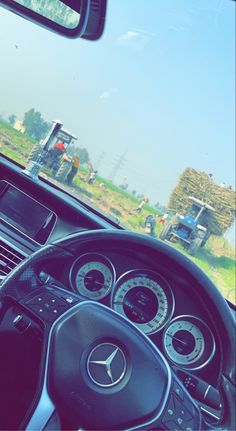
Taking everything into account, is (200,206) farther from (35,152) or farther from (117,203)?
(35,152)

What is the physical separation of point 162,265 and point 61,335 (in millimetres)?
504

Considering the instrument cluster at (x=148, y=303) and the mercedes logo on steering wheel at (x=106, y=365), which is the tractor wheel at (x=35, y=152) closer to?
the instrument cluster at (x=148, y=303)

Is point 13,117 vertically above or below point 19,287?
above

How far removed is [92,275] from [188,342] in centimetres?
51

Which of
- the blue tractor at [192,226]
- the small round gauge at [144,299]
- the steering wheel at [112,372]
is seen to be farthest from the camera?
the blue tractor at [192,226]

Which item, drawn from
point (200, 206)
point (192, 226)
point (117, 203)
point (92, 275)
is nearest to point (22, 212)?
point (92, 275)

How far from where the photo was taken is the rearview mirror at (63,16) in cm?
229

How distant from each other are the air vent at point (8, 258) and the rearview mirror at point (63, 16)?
1.34 meters

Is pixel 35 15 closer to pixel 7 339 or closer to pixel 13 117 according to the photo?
pixel 13 117

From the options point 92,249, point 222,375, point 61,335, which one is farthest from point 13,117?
point 222,375

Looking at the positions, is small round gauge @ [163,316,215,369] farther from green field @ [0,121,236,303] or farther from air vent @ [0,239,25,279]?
green field @ [0,121,236,303]

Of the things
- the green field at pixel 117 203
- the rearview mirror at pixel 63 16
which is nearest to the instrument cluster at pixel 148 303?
the green field at pixel 117 203

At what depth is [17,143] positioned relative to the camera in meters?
3.84

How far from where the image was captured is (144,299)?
5.98 feet
